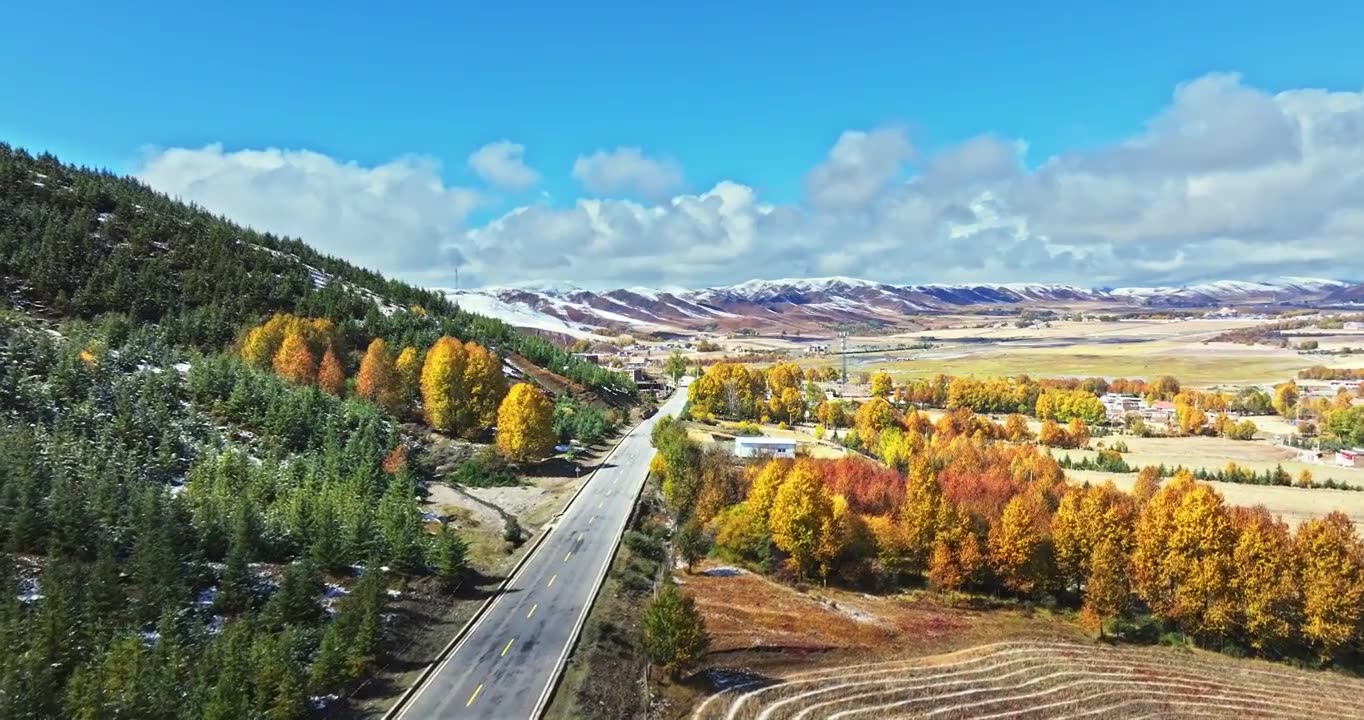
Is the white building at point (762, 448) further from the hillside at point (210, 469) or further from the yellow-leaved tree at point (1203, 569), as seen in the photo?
the yellow-leaved tree at point (1203, 569)

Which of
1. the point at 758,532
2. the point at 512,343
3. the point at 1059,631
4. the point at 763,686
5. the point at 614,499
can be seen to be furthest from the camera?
the point at 512,343

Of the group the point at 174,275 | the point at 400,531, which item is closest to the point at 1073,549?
the point at 400,531

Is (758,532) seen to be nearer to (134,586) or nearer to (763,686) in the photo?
(763,686)

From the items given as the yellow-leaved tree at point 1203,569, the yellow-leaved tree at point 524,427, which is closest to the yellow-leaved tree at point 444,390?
the yellow-leaved tree at point 524,427

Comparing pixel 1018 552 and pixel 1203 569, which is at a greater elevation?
pixel 1203 569

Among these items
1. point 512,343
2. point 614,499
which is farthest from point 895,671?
point 512,343

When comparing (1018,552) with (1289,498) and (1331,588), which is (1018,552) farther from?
(1289,498)
